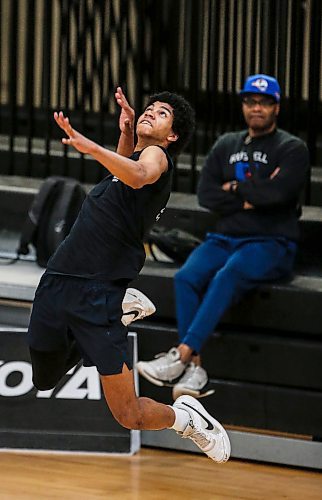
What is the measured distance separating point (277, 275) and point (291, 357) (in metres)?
0.46

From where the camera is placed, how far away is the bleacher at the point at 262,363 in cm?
641

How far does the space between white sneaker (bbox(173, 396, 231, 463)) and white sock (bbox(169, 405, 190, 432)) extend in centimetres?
3

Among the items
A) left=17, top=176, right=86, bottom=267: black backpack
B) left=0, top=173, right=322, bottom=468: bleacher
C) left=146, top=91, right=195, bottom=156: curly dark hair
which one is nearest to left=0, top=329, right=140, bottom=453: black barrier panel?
left=0, top=173, right=322, bottom=468: bleacher

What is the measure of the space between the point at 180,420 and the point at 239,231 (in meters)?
1.71

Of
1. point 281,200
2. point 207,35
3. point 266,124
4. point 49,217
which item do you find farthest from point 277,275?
point 207,35

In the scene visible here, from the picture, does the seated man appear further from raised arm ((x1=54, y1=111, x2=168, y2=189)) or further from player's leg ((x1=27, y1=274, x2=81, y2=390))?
raised arm ((x1=54, y1=111, x2=168, y2=189))

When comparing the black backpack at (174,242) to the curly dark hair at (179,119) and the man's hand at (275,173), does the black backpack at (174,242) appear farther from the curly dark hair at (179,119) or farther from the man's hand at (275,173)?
the curly dark hair at (179,119)

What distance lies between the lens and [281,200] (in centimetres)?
640

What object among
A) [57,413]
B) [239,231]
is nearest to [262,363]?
[239,231]

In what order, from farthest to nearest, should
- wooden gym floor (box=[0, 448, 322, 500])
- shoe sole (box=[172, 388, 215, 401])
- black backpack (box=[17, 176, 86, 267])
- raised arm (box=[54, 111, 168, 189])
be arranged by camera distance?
black backpack (box=[17, 176, 86, 267]), shoe sole (box=[172, 388, 215, 401]), wooden gym floor (box=[0, 448, 322, 500]), raised arm (box=[54, 111, 168, 189])

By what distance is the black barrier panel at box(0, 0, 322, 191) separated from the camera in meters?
7.50

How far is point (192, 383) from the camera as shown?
20.8 feet

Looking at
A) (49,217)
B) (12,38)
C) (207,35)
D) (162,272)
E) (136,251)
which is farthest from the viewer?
(12,38)

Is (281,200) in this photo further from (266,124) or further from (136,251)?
(136,251)
